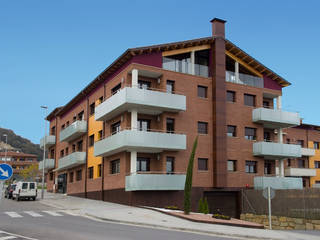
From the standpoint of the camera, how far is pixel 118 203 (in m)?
32.1

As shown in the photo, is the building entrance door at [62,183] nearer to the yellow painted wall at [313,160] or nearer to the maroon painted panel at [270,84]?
the maroon painted panel at [270,84]

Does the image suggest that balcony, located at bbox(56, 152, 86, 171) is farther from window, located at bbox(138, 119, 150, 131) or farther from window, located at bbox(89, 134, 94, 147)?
window, located at bbox(138, 119, 150, 131)

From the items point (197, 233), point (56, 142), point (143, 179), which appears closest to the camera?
point (197, 233)

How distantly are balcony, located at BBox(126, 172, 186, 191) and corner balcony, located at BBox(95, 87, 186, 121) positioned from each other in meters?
5.21

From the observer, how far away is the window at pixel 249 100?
37.5 meters

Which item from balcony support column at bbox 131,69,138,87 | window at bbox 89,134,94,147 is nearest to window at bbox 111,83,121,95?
balcony support column at bbox 131,69,138,87

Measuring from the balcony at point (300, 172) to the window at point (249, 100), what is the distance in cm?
1599

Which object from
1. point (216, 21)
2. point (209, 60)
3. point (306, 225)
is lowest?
point (306, 225)

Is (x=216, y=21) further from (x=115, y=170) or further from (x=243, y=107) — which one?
(x=115, y=170)

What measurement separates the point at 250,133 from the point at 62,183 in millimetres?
26164

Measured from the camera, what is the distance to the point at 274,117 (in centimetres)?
3672

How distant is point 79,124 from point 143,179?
1499 cm

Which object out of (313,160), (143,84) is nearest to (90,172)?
(143,84)

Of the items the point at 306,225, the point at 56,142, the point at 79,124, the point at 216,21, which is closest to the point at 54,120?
the point at 56,142
